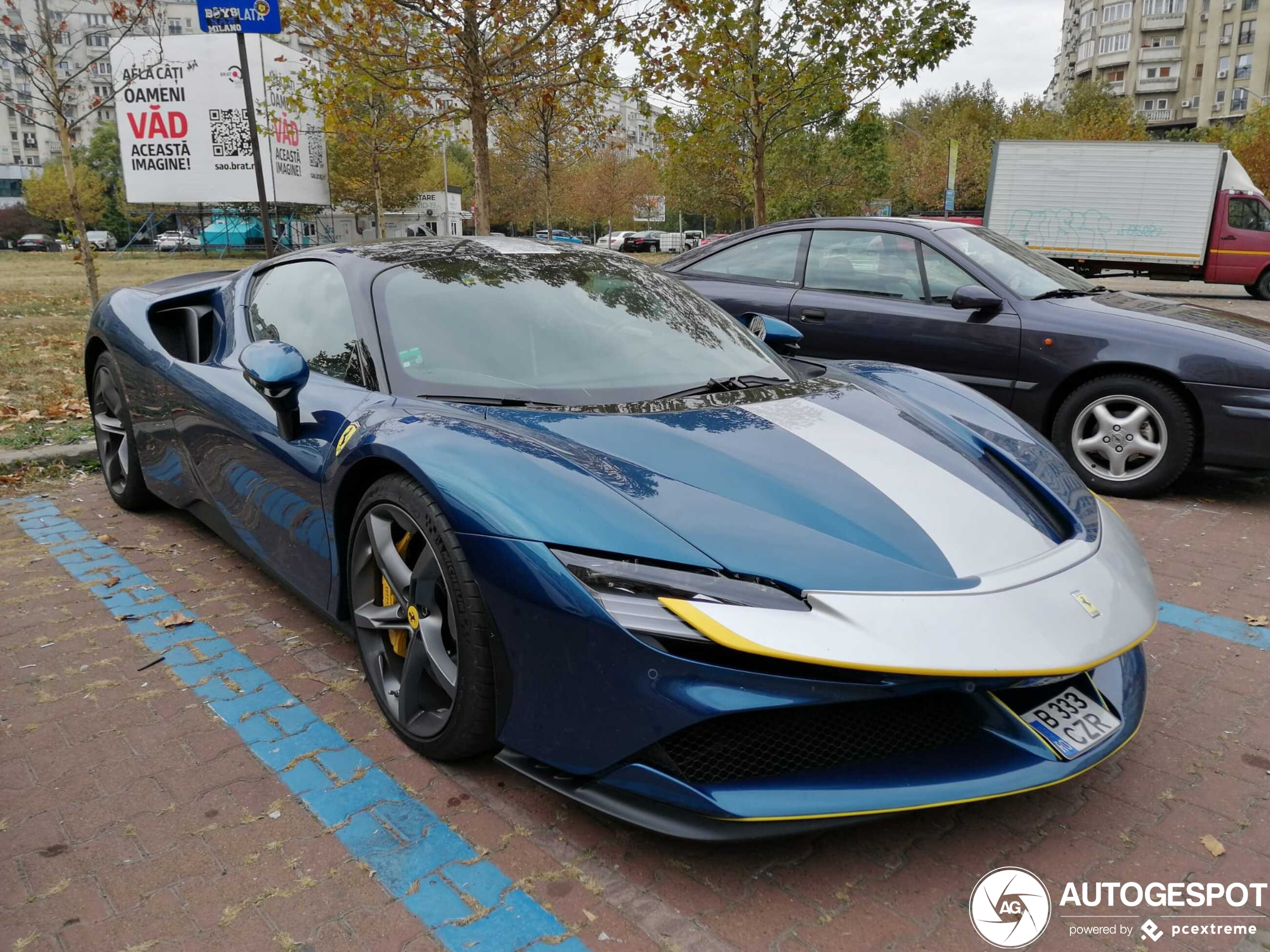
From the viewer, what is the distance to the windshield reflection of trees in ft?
9.89

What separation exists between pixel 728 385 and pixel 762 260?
3.50 meters

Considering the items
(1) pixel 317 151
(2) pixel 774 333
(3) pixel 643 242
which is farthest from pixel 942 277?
(3) pixel 643 242

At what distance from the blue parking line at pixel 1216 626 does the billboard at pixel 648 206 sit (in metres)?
52.6

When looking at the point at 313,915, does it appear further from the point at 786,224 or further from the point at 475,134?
the point at 475,134

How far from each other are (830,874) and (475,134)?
307 inches

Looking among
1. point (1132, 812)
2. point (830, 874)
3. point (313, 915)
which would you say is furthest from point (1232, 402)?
point (313, 915)

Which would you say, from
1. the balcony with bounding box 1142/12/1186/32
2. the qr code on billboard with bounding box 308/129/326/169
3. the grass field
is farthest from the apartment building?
the grass field

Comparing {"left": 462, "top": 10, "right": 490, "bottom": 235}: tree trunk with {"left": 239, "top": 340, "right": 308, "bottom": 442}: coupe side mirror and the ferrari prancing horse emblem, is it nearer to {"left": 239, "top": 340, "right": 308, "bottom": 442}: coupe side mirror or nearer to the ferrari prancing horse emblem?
{"left": 239, "top": 340, "right": 308, "bottom": 442}: coupe side mirror

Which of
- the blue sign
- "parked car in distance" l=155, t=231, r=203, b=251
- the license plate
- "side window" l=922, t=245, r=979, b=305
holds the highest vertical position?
the blue sign

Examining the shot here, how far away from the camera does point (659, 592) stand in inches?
71.0

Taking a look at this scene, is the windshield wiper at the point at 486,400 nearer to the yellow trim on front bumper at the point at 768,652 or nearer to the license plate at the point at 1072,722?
the yellow trim on front bumper at the point at 768,652

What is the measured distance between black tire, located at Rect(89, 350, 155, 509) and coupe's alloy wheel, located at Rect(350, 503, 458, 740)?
90.2 inches

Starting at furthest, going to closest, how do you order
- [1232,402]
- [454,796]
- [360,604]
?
[1232,402] → [360,604] → [454,796]

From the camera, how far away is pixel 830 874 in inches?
76.7
